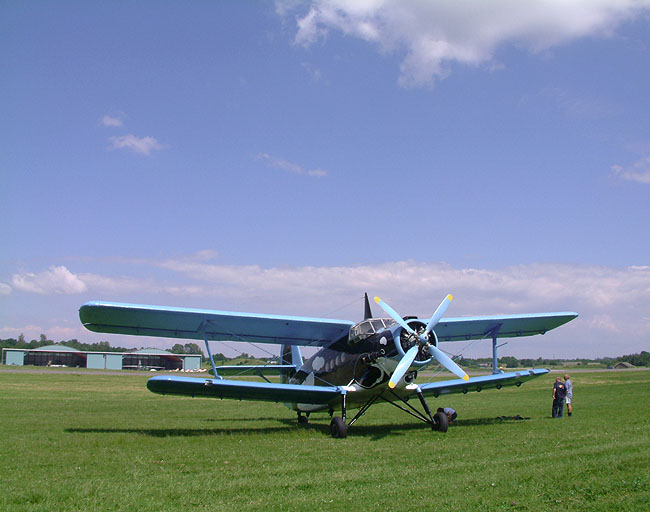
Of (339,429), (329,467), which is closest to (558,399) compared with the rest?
(339,429)

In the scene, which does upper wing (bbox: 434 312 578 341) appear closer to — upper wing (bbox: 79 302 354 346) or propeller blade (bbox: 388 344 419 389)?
propeller blade (bbox: 388 344 419 389)

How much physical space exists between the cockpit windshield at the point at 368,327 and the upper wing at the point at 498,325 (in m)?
2.95

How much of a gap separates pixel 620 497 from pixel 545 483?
37.8 inches

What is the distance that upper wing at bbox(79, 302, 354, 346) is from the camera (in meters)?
14.2

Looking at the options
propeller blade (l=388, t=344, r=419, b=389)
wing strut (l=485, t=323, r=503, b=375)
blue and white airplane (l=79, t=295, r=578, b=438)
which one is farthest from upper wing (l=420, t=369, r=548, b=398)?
propeller blade (l=388, t=344, r=419, b=389)

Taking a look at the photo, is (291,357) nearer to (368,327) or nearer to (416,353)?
(368,327)

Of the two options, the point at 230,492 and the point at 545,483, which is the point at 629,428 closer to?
the point at 545,483

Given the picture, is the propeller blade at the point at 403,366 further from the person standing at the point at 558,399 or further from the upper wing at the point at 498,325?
the person standing at the point at 558,399

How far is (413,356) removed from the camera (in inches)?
523

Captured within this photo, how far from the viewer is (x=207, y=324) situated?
620 inches

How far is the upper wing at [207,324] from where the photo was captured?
14.2 meters

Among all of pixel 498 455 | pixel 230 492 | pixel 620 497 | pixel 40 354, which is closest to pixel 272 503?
pixel 230 492

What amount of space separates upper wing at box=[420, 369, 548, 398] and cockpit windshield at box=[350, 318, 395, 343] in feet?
9.20

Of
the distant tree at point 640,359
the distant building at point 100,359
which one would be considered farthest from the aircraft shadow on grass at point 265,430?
the distant tree at point 640,359
